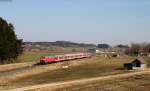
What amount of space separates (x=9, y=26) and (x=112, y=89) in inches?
2469

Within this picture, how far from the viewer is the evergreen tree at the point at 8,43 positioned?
96.6m

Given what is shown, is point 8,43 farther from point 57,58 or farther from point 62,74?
point 62,74

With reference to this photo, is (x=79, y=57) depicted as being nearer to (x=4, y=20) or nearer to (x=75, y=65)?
(x=75, y=65)

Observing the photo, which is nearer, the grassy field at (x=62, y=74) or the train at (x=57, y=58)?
the grassy field at (x=62, y=74)

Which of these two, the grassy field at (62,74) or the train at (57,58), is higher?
the train at (57,58)

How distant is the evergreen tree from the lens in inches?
3804

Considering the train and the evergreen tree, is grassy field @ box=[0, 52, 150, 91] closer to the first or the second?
the train

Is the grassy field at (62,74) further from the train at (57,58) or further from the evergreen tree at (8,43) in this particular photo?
the evergreen tree at (8,43)

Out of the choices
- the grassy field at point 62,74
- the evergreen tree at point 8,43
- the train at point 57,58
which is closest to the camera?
the grassy field at point 62,74

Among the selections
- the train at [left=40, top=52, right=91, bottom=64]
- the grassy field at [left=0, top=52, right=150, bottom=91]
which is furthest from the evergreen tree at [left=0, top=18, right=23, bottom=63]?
the grassy field at [left=0, top=52, right=150, bottom=91]

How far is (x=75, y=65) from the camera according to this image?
104 metres

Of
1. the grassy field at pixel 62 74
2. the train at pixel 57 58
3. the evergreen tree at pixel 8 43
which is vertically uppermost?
the evergreen tree at pixel 8 43

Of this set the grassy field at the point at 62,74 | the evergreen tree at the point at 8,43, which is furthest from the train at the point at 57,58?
the evergreen tree at the point at 8,43

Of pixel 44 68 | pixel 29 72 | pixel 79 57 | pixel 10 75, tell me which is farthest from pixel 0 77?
pixel 79 57
